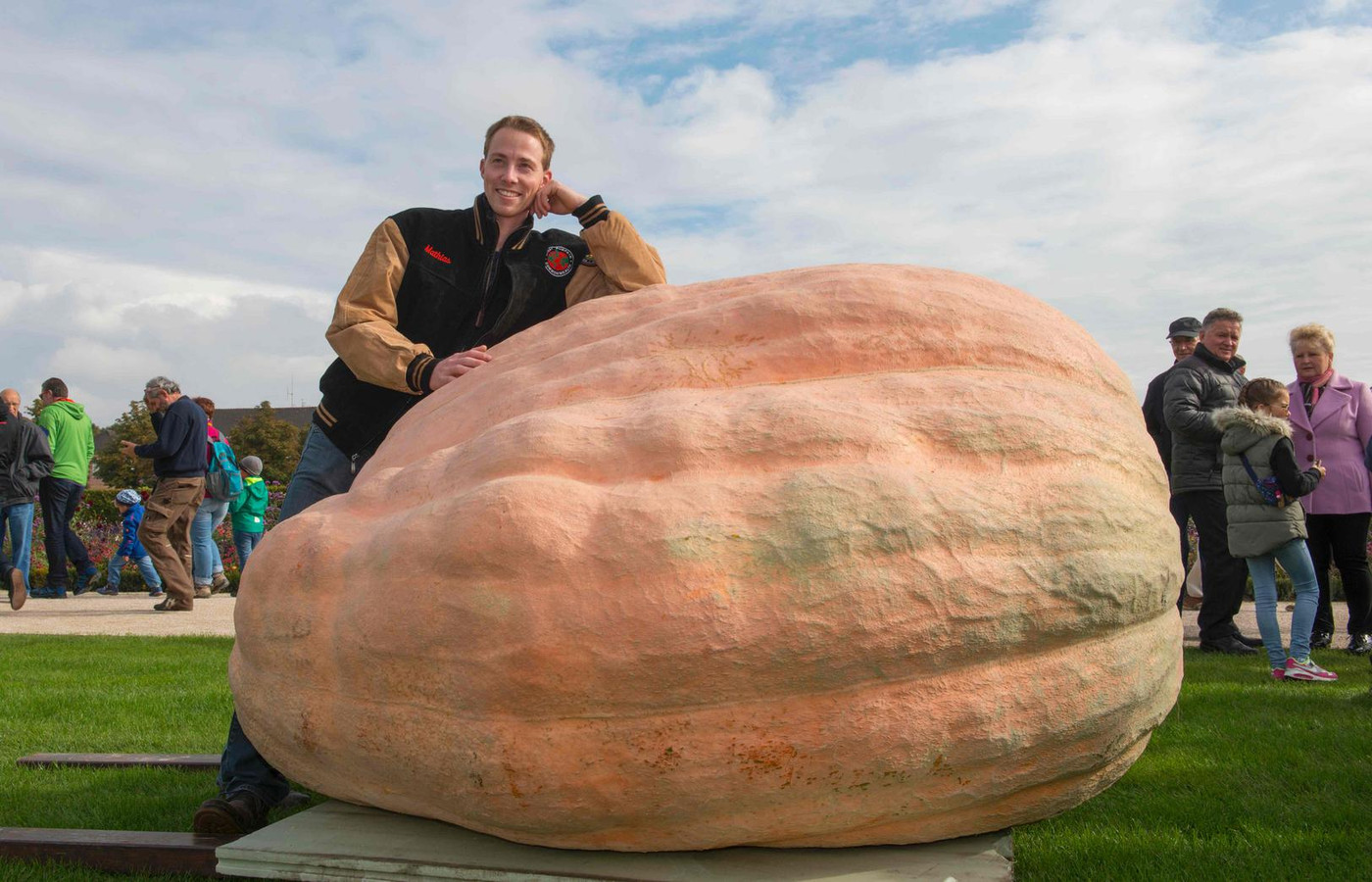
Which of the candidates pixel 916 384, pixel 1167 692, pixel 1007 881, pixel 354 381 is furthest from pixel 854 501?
pixel 354 381

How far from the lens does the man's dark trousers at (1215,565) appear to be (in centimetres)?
659

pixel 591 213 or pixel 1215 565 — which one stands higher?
pixel 591 213

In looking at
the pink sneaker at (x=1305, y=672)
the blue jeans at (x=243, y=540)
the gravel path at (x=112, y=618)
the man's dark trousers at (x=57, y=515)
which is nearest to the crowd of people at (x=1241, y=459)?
the pink sneaker at (x=1305, y=672)

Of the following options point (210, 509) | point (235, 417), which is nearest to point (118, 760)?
point (210, 509)

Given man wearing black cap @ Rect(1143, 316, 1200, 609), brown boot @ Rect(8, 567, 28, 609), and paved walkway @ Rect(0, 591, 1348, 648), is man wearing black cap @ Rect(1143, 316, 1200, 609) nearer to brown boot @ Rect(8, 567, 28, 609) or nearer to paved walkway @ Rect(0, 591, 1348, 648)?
paved walkway @ Rect(0, 591, 1348, 648)

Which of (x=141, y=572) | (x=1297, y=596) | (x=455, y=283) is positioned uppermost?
(x=455, y=283)

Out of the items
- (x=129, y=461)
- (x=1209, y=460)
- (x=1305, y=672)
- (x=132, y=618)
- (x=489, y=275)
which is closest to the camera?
(x=489, y=275)

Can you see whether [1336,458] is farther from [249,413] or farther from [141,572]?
[249,413]

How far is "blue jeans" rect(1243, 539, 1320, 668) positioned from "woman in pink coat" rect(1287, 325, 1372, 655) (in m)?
1.01

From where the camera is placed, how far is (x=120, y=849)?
9.71 ft

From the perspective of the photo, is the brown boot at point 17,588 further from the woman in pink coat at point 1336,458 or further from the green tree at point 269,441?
the green tree at point 269,441

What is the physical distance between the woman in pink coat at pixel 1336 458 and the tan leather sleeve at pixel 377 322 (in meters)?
5.71

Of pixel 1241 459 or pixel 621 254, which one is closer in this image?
pixel 621 254

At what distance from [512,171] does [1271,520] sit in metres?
4.55
